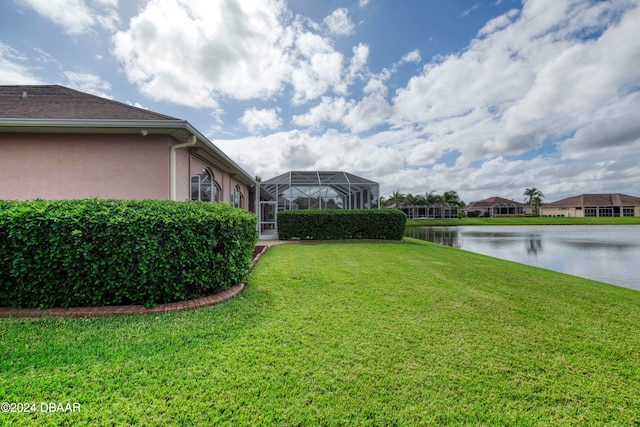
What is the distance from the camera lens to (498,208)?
68.1 meters

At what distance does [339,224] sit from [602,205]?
76789 millimetres

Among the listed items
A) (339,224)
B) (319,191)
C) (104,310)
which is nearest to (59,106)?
(104,310)

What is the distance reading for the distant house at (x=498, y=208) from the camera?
67375mm

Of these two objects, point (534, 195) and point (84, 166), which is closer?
point (84, 166)

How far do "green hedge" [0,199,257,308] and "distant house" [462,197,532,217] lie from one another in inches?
2899

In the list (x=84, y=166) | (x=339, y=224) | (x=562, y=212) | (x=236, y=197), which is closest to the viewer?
(x=84, y=166)

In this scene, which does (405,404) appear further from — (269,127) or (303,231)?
(269,127)

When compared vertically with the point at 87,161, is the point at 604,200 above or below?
above

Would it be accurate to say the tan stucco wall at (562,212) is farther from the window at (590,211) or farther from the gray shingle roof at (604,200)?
the gray shingle roof at (604,200)

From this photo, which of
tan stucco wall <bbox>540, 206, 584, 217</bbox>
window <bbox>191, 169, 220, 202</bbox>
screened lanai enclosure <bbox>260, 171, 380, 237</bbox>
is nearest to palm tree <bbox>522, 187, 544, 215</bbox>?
tan stucco wall <bbox>540, 206, 584, 217</bbox>

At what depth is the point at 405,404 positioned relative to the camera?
6.59ft

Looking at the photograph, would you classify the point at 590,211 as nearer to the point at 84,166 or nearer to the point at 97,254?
the point at 97,254

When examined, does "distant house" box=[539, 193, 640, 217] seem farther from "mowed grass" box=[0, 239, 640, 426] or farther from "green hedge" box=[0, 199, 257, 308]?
"green hedge" box=[0, 199, 257, 308]

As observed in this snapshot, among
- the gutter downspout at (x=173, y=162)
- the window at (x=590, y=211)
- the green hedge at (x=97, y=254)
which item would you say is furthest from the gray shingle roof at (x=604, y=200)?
the green hedge at (x=97, y=254)
